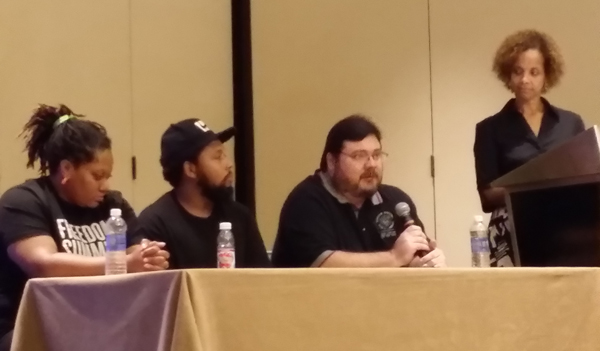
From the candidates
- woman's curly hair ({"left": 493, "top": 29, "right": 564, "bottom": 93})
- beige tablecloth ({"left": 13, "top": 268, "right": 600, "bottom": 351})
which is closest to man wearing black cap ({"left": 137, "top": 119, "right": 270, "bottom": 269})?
beige tablecloth ({"left": 13, "top": 268, "right": 600, "bottom": 351})

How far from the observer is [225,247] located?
2.45 m

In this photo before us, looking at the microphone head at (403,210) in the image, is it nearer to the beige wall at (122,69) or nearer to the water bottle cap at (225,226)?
the water bottle cap at (225,226)

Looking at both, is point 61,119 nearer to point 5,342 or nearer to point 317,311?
point 5,342

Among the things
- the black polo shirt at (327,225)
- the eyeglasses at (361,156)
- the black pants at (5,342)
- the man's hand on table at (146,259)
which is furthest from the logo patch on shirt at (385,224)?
the black pants at (5,342)

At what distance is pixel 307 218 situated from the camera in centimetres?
264

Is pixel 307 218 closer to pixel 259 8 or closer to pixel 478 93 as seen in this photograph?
pixel 478 93

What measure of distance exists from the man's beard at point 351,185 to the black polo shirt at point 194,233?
12.5 inches

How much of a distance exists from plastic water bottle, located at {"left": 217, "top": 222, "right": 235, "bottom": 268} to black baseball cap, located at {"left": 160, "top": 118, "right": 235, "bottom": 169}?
0.28 m

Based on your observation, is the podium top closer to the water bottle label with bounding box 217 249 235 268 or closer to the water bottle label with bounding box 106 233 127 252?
the water bottle label with bounding box 217 249 235 268

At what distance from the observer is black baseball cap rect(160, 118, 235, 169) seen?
2.72 metres

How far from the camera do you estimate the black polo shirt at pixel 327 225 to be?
2.62m

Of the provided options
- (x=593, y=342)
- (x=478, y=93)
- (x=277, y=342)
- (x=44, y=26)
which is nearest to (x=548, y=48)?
(x=478, y=93)

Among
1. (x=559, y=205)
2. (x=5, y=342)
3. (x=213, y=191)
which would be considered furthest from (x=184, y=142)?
(x=559, y=205)

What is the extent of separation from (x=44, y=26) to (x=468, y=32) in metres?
1.86
